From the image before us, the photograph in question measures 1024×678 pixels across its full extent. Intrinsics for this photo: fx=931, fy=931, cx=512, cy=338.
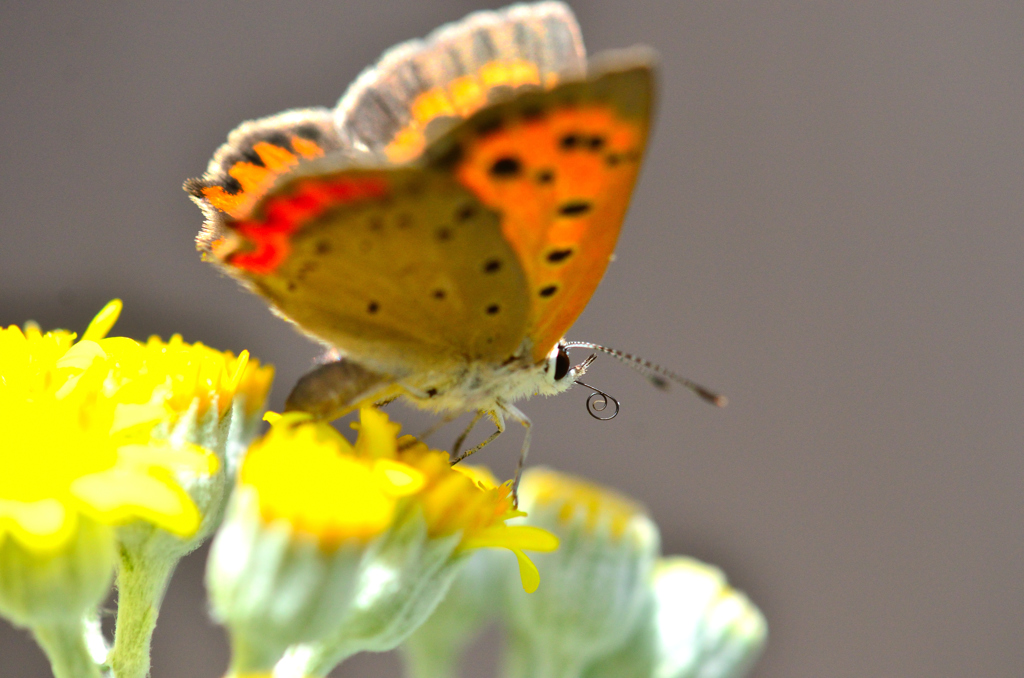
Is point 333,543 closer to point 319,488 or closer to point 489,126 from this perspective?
point 319,488

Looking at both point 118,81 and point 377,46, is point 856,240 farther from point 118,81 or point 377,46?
point 118,81

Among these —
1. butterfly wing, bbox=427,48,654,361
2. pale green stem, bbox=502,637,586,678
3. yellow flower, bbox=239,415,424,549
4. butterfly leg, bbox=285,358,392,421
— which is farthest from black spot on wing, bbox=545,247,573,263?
pale green stem, bbox=502,637,586,678

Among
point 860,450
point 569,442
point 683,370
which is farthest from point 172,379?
point 860,450

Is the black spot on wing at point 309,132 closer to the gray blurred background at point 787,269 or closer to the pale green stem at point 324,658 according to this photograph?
the pale green stem at point 324,658

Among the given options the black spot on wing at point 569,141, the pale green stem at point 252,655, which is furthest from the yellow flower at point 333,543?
the black spot on wing at point 569,141

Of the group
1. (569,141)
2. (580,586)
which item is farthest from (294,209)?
(580,586)
